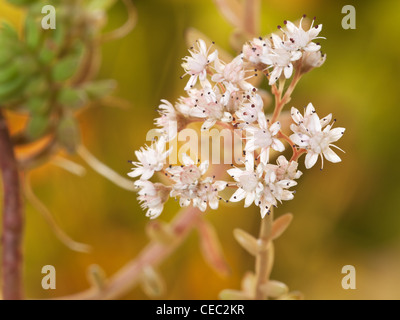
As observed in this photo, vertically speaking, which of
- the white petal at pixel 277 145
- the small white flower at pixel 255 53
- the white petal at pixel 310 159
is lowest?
the white petal at pixel 310 159

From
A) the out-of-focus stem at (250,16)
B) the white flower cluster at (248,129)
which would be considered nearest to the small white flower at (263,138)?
the white flower cluster at (248,129)

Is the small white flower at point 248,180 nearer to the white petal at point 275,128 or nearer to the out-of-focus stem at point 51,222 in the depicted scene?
the white petal at point 275,128

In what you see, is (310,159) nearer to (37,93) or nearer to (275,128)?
(275,128)

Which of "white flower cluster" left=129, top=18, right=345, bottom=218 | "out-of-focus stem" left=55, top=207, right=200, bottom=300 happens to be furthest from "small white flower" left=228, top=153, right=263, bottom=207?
"out-of-focus stem" left=55, top=207, right=200, bottom=300

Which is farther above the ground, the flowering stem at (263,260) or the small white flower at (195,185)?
the small white flower at (195,185)

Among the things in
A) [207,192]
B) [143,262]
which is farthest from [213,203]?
[143,262]

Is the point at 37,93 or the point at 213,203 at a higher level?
the point at 37,93

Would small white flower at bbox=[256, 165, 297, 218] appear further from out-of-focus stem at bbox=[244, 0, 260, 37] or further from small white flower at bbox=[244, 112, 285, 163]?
out-of-focus stem at bbox=[244, 0, 260, 37]
